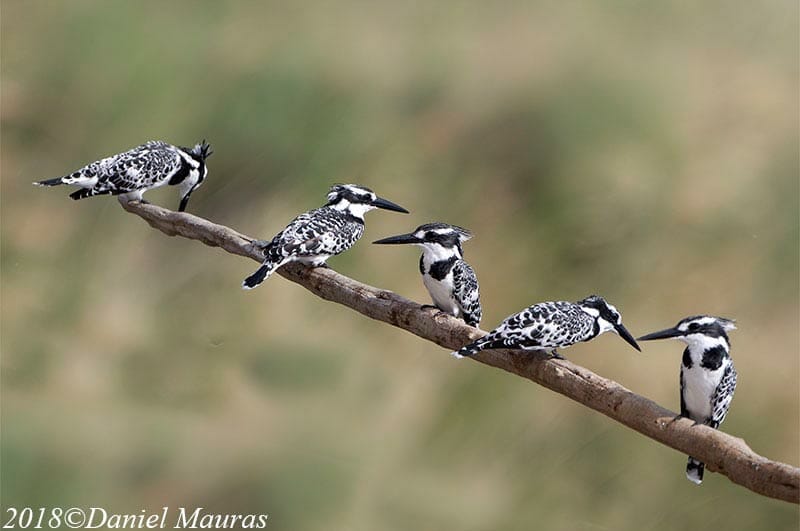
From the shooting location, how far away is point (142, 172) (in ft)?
12.6

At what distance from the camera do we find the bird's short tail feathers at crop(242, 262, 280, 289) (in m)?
3.02

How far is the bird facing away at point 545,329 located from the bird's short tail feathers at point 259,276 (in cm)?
76

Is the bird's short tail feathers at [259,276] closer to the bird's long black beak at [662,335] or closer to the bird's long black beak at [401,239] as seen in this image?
the bird's long black beak at [401,239]

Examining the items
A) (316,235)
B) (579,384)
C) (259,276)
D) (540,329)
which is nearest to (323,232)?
(316,235)

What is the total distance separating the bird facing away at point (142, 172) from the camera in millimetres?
3732

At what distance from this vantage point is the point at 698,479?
2793 mm

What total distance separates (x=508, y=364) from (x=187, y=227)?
1583mm

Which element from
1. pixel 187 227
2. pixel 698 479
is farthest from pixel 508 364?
pixel 187 227

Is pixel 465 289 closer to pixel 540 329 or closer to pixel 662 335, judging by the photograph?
→ pixel 540 329

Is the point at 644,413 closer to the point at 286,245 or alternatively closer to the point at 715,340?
the point at 715,340

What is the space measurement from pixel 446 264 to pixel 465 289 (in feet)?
0.34

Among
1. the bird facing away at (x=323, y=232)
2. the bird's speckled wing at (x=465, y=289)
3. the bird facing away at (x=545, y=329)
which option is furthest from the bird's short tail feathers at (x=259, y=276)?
the bird facing away at (x=545, y=329)

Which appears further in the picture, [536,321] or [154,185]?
[154,185]

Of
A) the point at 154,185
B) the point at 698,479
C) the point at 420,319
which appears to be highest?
the point at 154,185
